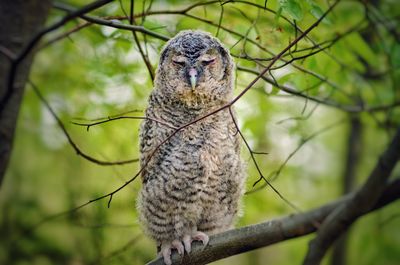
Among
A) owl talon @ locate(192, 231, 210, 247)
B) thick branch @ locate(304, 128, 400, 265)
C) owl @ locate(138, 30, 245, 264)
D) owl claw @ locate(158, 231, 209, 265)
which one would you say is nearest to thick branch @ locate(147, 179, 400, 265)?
thick branch @ locate(304, 128, 400, 265)

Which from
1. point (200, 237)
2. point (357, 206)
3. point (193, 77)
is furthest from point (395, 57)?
point (357, 206)

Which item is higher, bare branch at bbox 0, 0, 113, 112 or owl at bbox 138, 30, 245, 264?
bare branch at bbox 0, 0, 113, 112

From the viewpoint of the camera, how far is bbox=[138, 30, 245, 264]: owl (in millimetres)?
3156

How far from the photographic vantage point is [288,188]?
265 inches

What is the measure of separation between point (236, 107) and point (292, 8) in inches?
52.8

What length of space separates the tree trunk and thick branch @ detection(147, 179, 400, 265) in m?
1.19

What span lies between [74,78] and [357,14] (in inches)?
97.2

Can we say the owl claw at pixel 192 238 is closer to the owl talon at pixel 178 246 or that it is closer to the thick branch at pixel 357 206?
the owl talon at pixel 178 246

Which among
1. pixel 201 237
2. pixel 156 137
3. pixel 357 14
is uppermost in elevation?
pixel 357 14

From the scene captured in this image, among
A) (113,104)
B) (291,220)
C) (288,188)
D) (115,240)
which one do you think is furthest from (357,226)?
(291,220)

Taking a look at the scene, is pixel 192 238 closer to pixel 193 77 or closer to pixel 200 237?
pixel 200 237

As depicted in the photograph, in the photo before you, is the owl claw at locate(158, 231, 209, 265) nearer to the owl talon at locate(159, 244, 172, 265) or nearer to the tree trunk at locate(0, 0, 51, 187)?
the owl talon at locate(159, 244, 172, 265)

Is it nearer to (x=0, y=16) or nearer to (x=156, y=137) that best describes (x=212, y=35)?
(x=156, y=137)

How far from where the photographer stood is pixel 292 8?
2.57m
